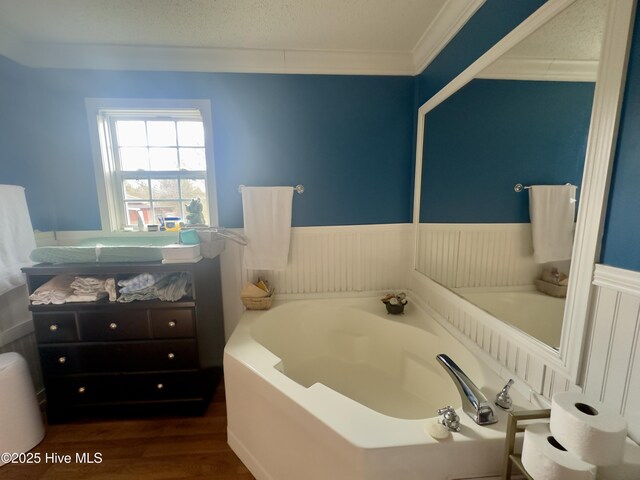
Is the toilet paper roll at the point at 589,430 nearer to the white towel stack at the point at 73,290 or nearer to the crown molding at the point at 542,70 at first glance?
the crown molding at the point at 542,70

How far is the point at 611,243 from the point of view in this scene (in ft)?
2.32

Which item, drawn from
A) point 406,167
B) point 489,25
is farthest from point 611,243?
point 406,167

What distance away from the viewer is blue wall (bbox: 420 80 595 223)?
814 millimetres

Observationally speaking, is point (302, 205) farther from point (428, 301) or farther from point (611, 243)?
point (611, 243)

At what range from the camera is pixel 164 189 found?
195cm

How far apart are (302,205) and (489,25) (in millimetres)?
1357

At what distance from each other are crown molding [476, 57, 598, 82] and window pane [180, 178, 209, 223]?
1873 mm

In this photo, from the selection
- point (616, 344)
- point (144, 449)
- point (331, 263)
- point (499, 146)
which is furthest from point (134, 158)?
point (616, 344)

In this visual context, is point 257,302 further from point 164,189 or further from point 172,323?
point 164,189

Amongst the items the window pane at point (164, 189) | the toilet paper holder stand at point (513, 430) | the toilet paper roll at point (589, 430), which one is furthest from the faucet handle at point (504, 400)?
the window pane at point (164, 189)

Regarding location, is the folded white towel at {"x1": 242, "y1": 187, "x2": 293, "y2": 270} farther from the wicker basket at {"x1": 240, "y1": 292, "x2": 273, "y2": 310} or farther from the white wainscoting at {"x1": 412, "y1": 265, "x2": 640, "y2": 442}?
the white wainscoting at {"x1": 412, "y1": 265, "x2": 640, "y2": 442}

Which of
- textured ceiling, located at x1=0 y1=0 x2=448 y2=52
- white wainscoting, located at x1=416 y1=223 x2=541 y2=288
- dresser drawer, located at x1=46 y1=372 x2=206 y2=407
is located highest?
textured ceiling, located at x1=0 y1=0 x2=448 y2=52

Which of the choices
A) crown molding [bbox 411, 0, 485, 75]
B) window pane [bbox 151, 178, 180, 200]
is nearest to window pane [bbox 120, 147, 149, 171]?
window pane [bbox 151, 178, 180, 200]

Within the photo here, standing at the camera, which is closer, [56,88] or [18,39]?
[18,39]
